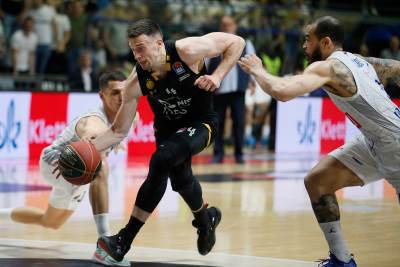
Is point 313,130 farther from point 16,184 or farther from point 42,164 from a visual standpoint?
point 42,164

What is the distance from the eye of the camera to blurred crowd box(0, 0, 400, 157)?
1716 cm

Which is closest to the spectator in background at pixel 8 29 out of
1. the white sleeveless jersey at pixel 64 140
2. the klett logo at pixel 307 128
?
the klett logo at pixel 307 128

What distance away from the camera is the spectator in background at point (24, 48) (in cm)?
1747

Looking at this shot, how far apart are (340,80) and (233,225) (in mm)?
3209

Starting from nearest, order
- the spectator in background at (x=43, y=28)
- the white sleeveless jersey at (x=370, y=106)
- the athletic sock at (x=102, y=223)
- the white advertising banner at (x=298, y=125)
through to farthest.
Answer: the white sleeveless jersey at (x=370, y=106) → the athletic sock at (x=102, y=223) → the spectator in background at (x=43, y=28) → the white advertising banner at (x=298, y=125)

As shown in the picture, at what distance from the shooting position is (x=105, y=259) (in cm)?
668

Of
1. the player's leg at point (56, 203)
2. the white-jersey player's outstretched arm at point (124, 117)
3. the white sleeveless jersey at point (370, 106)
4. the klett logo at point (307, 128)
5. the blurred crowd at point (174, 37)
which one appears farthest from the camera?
the klett logo at point (307, 128)

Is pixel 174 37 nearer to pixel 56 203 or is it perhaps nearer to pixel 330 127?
pixel 330 127

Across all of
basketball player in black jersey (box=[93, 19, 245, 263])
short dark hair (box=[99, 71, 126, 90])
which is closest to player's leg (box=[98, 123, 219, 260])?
basketball player in black jersey (box=[93, 19, 245, 263])

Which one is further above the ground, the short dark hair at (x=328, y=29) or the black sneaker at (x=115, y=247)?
the short dark hair at (x=328, y=29)

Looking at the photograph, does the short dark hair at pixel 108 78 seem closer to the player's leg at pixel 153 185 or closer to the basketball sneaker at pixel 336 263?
the player's leg at pixel 153 185

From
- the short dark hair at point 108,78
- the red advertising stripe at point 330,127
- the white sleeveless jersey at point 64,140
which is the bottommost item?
the red advertising stripe at point 330,127

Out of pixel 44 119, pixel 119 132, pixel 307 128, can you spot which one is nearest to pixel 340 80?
pixel 119 132

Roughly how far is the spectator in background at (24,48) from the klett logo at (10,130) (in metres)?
2.84
